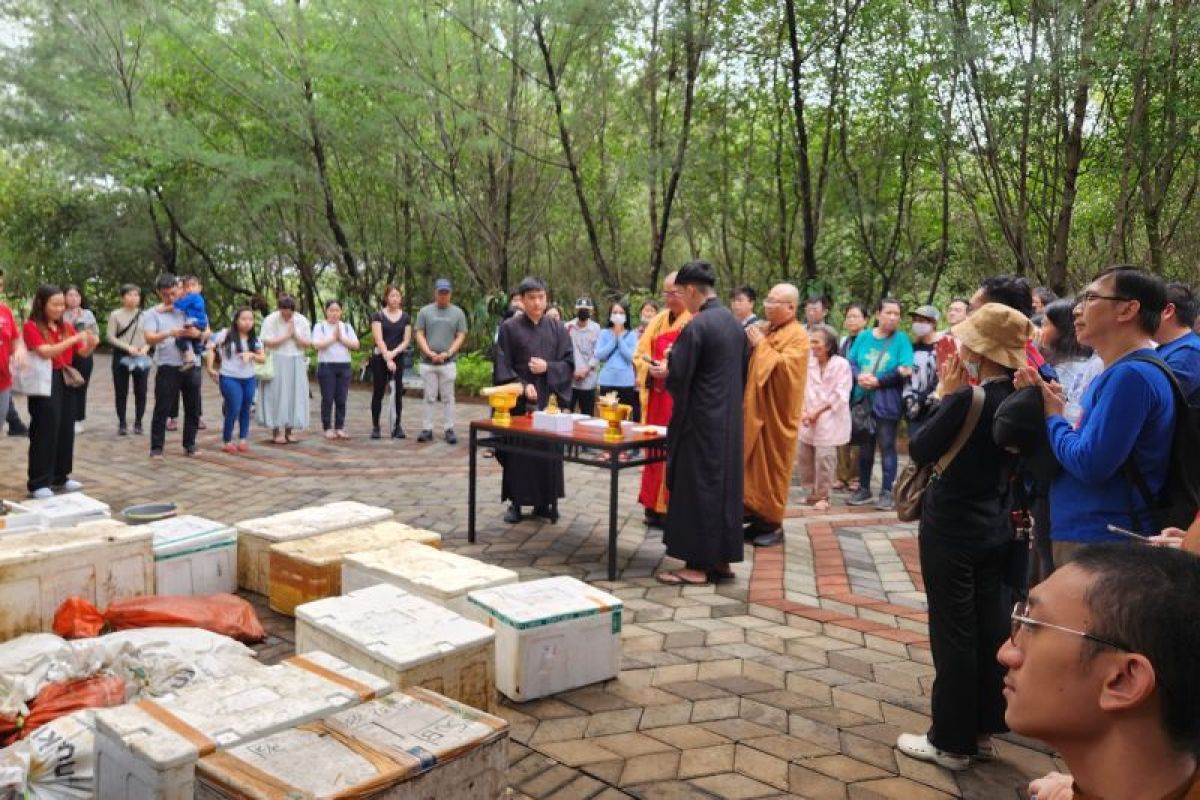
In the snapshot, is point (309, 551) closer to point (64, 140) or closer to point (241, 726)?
point (241, 726)

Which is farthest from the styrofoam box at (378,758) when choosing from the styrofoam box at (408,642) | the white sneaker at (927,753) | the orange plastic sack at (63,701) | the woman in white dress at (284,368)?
the woman in white dress at (284,368)

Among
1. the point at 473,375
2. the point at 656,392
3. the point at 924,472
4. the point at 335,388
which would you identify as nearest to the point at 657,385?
the point at 656,392

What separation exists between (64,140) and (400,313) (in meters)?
13.7

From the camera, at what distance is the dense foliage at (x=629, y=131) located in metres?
9.81

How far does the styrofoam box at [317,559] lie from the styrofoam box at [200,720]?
5.48 ft

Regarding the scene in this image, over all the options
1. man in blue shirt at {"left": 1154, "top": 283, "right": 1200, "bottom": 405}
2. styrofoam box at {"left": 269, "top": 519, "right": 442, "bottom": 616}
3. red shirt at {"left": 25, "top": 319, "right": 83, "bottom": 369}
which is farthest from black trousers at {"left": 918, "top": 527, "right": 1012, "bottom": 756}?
red shirt at {"left": 25, "top": 319, "right": 83, "bottom": 369}

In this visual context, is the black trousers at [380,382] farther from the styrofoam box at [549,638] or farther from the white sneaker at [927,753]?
the white sneaker at [927,753]

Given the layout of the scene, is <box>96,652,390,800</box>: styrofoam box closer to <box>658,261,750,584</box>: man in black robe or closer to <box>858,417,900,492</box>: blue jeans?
<box>658,261,750,584</box>: man in black robe

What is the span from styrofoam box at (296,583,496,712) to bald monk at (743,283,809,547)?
10.3ft

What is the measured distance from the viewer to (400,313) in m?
10.4

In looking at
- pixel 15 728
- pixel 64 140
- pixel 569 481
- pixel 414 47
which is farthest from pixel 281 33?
pixel 15 728

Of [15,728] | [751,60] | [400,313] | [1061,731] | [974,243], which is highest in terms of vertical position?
[751,60]

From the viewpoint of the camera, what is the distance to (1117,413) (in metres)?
2.71

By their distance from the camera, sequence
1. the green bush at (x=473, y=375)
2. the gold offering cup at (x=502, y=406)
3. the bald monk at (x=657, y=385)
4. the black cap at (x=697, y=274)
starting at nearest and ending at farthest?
the black cap at (x=697, y=274) → the gold offering cup at (x=502, y=406) → the bald monk at (x=657, y=385) → the green bush at (x=473, y=375)
